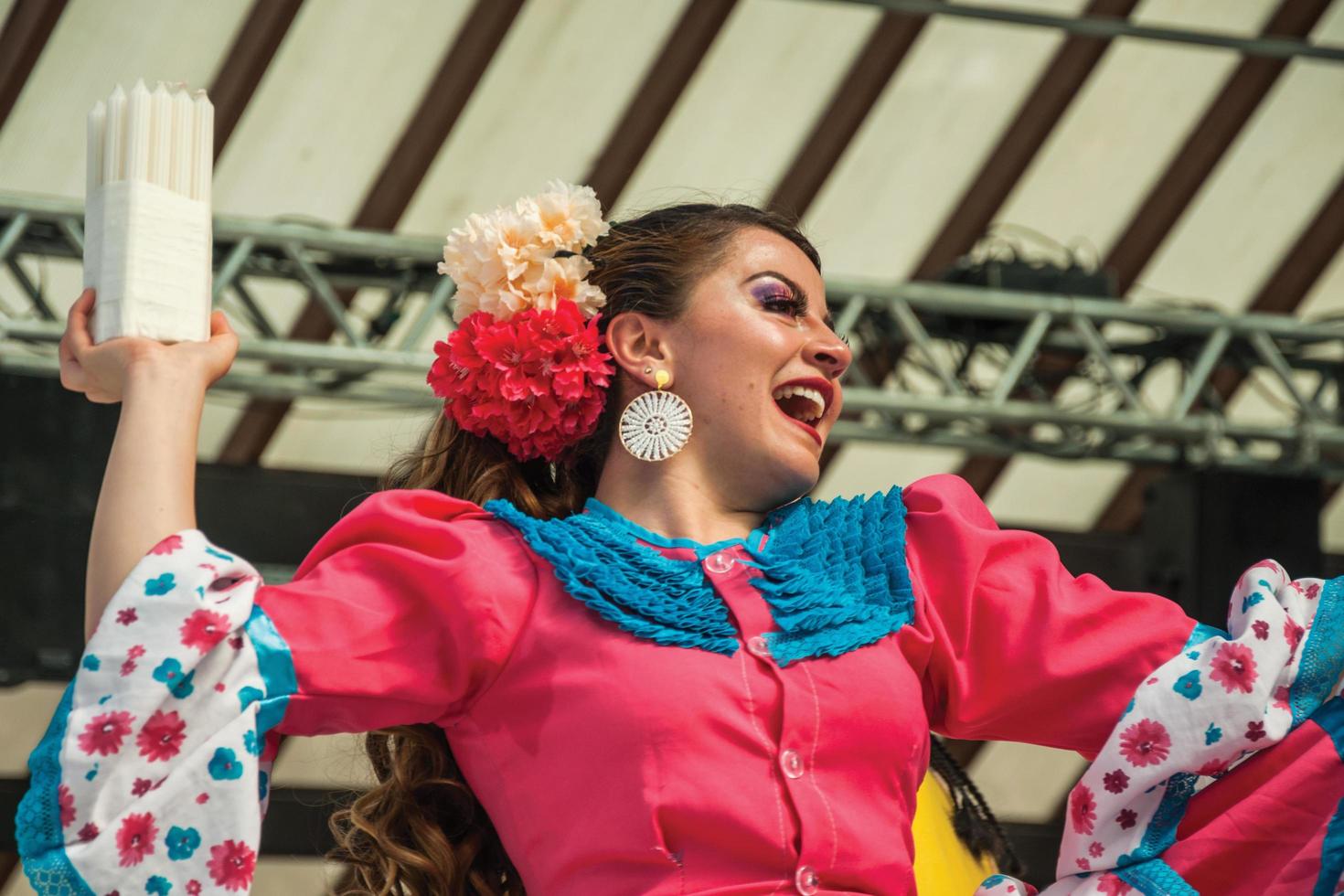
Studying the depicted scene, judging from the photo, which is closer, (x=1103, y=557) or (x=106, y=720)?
(x=106, y=720)

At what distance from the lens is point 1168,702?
1.84m

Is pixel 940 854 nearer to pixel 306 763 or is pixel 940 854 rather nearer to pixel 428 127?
pixel 428 127

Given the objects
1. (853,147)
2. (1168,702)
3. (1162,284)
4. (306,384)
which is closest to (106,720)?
(1168,702)

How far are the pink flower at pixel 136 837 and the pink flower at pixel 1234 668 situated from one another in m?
1.02

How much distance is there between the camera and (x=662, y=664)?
1806 millimetres

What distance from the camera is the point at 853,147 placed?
558 cm

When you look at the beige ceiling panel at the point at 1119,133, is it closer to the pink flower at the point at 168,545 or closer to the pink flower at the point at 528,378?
the pink flower at the point at 528,378

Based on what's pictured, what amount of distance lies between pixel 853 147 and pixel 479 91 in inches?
45.3

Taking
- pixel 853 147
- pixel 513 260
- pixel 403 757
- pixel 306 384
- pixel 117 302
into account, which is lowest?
pixel 306 384

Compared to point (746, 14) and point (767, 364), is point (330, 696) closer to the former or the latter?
point (767, 364)

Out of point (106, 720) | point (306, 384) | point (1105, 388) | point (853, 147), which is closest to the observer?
point (106, 720)

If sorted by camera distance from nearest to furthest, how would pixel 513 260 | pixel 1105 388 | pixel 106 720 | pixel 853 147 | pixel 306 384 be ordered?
pixel 106 720 < pixel 513 260 < pixel 306 384 < pixel 1105 388 < pixel 853 147

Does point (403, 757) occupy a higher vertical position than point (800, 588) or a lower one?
lower

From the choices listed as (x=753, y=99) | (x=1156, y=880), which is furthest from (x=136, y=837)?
(x=753, y=99)
